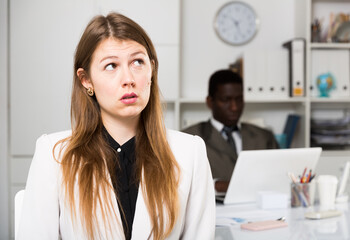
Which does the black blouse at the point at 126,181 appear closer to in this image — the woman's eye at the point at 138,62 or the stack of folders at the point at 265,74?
the woman's eye at the point at 138,62

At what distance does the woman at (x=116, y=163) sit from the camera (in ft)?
4.04

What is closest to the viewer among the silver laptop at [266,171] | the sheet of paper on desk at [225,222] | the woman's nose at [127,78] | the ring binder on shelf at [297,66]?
the woman's nose at [127,78]

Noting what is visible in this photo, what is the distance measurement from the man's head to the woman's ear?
1.86 meters

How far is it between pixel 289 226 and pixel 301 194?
369mm

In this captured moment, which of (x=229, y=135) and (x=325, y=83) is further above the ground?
(x=325, y=83)

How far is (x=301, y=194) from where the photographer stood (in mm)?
2078

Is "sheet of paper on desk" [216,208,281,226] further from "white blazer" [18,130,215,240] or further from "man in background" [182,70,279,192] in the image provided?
"man in background" [182,70,279,192]

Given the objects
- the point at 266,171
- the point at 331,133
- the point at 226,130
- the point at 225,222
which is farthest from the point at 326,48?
the point at 225,222

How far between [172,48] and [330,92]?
120 centimetres

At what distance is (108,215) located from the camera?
124 cm

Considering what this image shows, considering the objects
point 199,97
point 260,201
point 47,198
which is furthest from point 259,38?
point 47,198

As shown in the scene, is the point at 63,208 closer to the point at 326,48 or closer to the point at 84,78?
the point at 84,78

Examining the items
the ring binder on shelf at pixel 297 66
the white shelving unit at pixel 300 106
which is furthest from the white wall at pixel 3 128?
the ring binder on shelf at pixel 297 66

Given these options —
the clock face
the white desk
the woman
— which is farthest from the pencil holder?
the clock face
